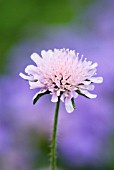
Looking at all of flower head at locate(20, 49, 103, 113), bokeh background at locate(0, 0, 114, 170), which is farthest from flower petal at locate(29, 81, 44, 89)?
bokeh background at locate(0, 0, 114, 170)

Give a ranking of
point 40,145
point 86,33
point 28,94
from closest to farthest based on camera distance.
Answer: point 40,145, point 28,94, point 86,33

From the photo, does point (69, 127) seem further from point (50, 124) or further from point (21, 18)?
point (21, 18)

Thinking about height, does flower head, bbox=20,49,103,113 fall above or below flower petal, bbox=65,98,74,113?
above

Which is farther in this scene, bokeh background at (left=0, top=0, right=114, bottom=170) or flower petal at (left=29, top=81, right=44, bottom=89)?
bokeh background at (left=0, top=0, right=114, bottom=170)

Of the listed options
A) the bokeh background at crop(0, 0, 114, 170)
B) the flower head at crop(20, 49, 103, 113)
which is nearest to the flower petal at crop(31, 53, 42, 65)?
the flower head at crop(20, 49, 103, 113)

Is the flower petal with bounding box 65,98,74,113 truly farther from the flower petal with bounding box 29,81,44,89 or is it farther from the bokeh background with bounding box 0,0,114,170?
the bokeh background with bounding box 0,0,114,170

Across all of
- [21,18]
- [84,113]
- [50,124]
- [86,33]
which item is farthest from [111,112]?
[21,18]

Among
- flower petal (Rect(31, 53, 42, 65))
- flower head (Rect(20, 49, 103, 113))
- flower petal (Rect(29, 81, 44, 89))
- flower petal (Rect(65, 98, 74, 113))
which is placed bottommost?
flower petal (Rect(65, 98, 74, 113))

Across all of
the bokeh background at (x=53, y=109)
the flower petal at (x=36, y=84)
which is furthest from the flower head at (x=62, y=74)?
the bokeh background at (x=53, y=109)

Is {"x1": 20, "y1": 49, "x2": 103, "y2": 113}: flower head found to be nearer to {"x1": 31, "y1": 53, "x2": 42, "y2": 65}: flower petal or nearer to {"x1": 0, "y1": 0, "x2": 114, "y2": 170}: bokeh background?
{"x1": 31, "y1": 53, "x2": 42, "y2": 65}: flower petal
